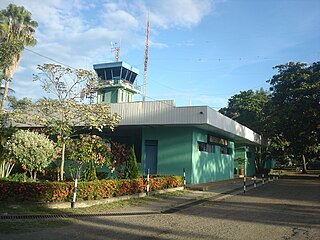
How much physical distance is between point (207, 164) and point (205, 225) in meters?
13.2

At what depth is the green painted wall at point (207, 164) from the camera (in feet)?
63.5

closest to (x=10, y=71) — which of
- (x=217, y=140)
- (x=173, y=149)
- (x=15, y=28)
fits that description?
(x=15, y=28)

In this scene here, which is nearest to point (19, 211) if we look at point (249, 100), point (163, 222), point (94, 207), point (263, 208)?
point (94, 207)

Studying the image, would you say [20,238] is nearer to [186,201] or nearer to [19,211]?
[19,211]

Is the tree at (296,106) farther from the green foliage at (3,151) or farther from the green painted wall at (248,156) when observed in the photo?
the green foliage at (3,151)

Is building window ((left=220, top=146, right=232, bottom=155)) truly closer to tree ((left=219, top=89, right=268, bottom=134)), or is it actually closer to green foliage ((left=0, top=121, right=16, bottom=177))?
tree ((left=219, top=89, right=268, bottom=134))

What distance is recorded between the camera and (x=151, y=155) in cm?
2022

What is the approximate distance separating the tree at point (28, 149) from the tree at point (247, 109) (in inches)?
1075

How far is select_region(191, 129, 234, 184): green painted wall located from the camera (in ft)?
63.5

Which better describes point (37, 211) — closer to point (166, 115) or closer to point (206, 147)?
point (166, 115)

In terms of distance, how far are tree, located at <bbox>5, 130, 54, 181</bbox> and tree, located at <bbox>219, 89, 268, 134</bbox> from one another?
27.3 meters

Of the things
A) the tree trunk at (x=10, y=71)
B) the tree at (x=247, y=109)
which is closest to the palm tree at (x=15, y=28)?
the tree trunk at (x=10, y=71)

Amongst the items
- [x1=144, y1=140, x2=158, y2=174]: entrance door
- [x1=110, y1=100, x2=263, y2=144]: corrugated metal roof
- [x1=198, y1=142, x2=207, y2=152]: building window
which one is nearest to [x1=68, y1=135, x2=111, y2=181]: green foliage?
[x1=110, y1=100, x2=263, y2=144]: corrugated metal roof

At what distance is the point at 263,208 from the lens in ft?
38.4
